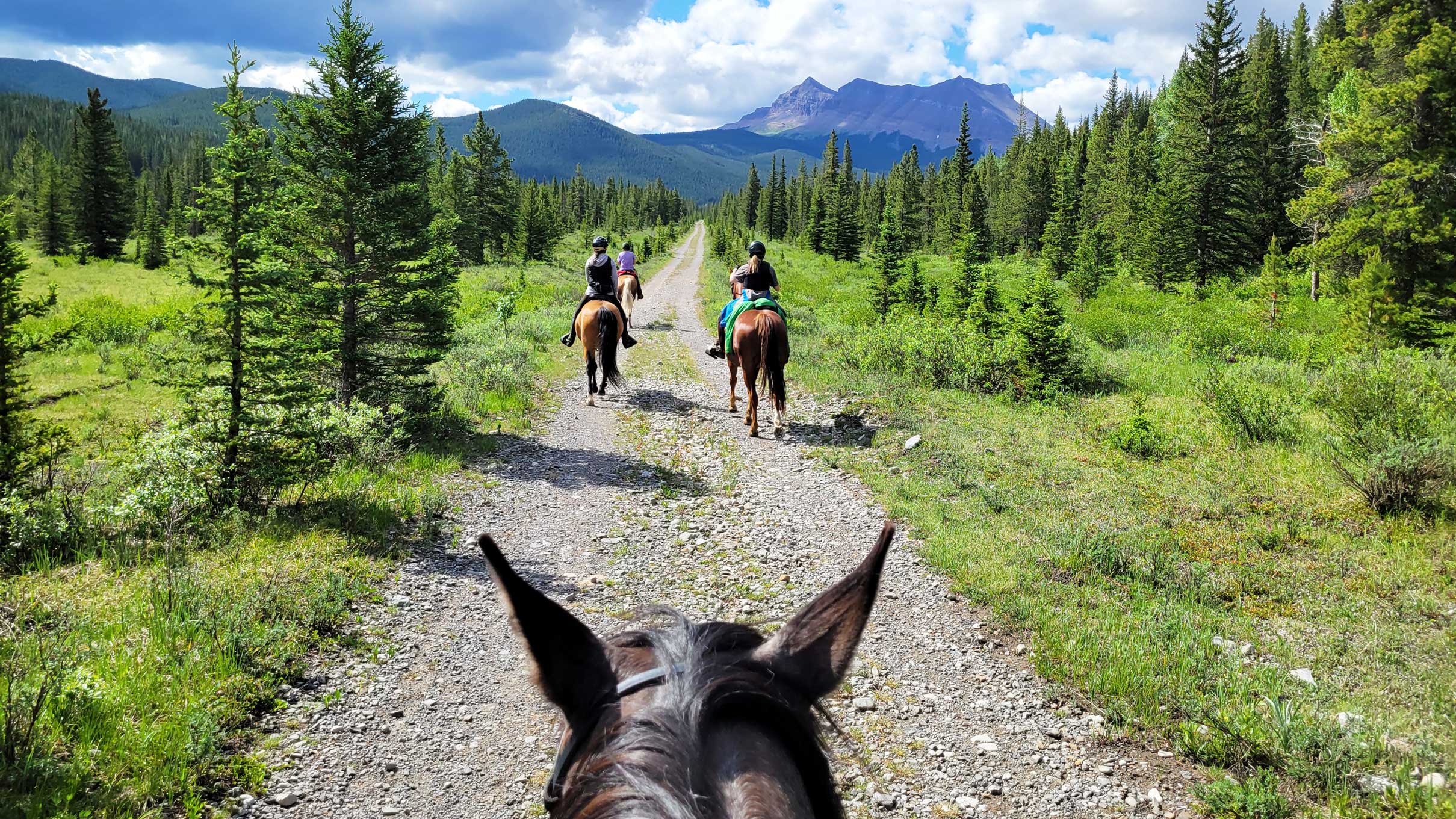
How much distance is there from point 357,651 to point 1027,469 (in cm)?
740

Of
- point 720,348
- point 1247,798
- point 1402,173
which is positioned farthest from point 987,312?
point 1247,798

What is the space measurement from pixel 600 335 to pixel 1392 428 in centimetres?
1062

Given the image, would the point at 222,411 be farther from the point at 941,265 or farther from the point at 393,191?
the point at 941,265

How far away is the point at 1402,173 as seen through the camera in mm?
14391

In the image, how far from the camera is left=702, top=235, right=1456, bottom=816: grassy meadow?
12.0ft

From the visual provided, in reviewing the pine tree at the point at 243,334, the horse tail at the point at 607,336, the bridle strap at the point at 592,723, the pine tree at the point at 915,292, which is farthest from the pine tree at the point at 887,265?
the bridle strap at the point at 592,723

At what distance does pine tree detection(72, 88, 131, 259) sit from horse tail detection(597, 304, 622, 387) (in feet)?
176

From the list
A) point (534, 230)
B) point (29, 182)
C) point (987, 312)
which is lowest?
point (987, 312)

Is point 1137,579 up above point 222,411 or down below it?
below

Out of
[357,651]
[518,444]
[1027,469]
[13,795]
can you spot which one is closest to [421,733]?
[357,651]

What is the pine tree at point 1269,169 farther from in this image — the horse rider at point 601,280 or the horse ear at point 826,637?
the horse ear at point 826,637

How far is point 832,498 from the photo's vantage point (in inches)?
318

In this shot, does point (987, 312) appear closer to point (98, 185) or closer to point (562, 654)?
point (562, 654)

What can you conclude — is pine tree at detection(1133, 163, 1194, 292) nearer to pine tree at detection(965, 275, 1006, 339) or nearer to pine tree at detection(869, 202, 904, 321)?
pine tree at detection(869, 202, 904, 321)
